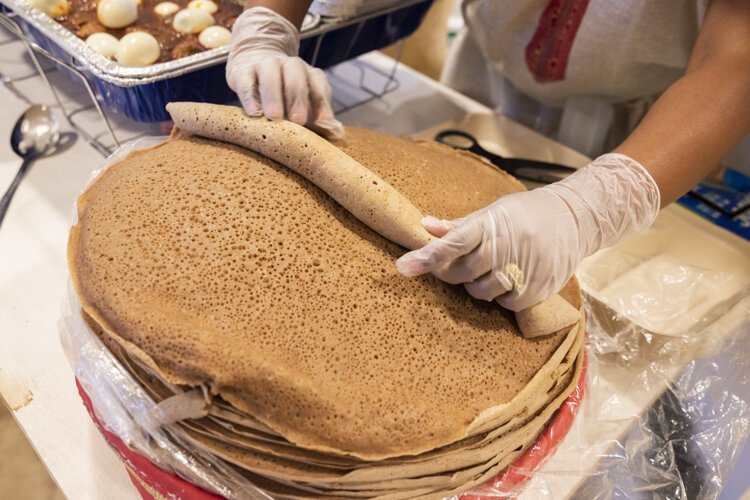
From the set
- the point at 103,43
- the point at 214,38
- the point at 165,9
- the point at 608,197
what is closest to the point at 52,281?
the point at 103,43

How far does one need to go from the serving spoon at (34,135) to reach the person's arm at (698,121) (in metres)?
1.21

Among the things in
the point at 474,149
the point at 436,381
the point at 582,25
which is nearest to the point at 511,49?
the point at 582,25

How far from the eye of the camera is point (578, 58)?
1.23 meters

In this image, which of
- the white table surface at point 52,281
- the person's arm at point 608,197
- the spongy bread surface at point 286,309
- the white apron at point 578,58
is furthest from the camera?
the white apron at point 578,58

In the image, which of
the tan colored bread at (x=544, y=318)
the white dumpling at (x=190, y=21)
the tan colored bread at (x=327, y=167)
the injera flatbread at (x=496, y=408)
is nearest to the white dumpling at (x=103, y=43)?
the white dumpling at (x=190, y=21)

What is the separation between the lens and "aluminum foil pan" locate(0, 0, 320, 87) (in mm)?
1028

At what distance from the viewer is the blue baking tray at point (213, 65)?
106 cm

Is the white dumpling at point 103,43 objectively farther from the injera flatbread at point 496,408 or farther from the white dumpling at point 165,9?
the injera flatbread at point 496,408

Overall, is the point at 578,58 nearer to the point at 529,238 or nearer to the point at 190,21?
the point at 529,238

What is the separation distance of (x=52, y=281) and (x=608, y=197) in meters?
0.94

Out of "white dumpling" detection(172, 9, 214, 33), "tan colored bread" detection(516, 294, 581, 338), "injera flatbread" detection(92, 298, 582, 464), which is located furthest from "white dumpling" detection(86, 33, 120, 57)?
"tan colored bread" detection(516, 294, 581, 338)

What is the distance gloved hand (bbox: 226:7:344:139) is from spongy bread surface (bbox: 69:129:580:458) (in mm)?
108

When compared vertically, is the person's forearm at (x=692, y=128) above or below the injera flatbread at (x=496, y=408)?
above

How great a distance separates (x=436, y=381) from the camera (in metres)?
0.59
